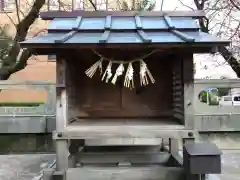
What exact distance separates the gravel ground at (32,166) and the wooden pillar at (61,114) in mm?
1394

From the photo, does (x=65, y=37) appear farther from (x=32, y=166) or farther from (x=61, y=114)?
(x=32, y=166)

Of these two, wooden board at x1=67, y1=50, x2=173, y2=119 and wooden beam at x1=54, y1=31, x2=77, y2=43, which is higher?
wooden beam at x1=54, y1=31, x2=77, y2=43

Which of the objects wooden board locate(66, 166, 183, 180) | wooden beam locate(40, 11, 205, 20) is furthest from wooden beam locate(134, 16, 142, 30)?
wooden board locate(66, 166, 183, 180)

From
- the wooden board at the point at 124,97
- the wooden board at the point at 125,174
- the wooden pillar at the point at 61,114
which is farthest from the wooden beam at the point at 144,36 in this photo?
the wooden board at the point at 125,174

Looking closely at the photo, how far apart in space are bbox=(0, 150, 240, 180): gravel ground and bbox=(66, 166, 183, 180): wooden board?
0.76 metres

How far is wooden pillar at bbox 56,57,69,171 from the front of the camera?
3.91 metres

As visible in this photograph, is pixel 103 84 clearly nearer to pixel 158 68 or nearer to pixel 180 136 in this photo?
pixel 158 68

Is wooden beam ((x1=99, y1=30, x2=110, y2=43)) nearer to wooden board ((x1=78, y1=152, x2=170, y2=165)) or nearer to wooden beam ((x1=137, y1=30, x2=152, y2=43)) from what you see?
wooden beam ((x1=137, y1=30, x2=152, y2=43))

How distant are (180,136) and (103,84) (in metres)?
1.83

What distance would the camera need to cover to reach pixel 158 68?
17.1ft

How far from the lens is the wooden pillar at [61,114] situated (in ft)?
12.8

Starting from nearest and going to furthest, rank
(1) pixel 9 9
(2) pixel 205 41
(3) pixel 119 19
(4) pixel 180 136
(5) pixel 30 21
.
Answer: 1. (2) pixel 205 41
2. (4) pixel 180 136
3. (3) pixel 119 19
4. (5) pixel 30 21
5. (1) pixel 9 9

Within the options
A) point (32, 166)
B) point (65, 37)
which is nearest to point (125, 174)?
point (65, 37)

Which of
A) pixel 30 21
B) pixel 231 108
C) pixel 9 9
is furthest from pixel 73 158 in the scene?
pixel 9 9
